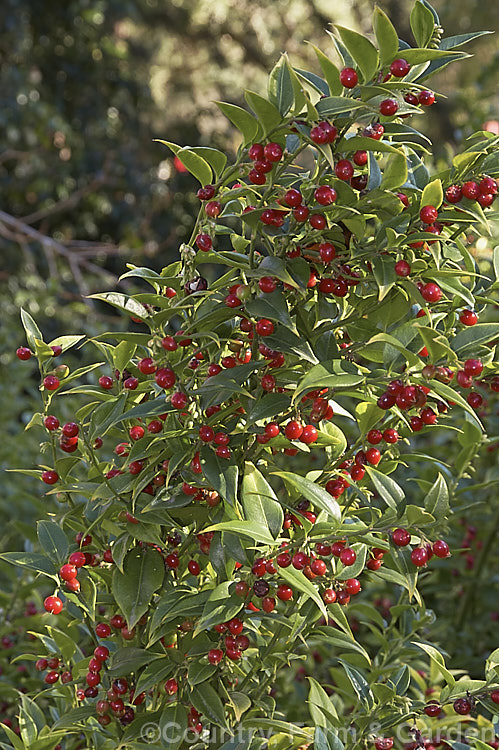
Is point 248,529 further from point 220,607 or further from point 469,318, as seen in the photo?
point 469,318

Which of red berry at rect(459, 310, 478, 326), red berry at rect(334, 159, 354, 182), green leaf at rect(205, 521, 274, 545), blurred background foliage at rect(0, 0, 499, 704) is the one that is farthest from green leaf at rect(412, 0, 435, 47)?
blurred background foliage at rect(0, 0, 499, 704)

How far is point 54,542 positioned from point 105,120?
4.52 meters

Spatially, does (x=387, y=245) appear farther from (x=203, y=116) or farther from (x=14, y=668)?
(x=203, y=116)

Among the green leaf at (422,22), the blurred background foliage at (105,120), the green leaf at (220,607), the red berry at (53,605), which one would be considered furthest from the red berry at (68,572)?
the blurred background foliage at (105,120)

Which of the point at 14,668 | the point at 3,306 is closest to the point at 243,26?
the point at 3,306

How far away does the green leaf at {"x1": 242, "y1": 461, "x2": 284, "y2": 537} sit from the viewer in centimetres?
73

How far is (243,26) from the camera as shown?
677 cm

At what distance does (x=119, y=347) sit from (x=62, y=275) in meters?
3.57

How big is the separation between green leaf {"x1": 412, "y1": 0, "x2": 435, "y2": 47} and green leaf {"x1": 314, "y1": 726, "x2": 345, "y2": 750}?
650 mm

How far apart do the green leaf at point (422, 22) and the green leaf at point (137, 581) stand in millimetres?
552

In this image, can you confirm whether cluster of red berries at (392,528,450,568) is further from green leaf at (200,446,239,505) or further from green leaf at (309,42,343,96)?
green leaf at (309,42,343,96)

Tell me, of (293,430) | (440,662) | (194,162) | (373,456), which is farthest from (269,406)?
(440,662)

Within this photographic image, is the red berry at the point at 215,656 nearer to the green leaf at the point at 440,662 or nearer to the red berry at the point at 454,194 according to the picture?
the green leaf at the point at 440,662

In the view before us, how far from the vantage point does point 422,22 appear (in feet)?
2.33
